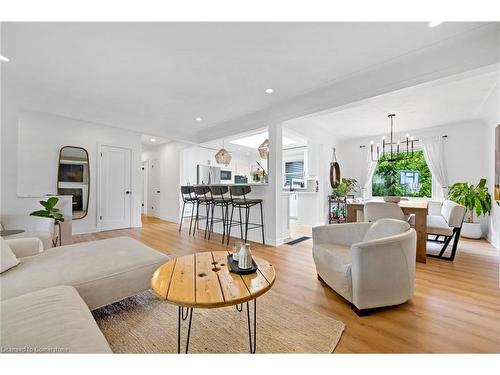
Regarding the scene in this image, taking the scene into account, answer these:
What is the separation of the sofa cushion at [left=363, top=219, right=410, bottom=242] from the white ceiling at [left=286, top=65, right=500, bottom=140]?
163 centimetres

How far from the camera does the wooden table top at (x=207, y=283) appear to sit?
1.12 meters

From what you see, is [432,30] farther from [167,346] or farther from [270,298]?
[167,346]

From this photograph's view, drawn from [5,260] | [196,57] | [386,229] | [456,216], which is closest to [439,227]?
[456,216]

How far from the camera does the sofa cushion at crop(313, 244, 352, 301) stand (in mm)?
1859

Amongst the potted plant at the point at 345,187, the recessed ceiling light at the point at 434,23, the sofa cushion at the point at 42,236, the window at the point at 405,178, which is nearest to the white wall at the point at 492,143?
the window at the point at 405,178

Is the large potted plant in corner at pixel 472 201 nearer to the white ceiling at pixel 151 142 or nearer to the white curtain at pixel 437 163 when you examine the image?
the white curtain at pixel 437 163

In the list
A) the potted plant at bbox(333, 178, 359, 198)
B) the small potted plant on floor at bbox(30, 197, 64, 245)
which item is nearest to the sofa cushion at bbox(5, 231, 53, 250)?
the small potted plant on floor at bbox(30, 197, 64, 245)

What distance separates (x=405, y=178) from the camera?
19.0ft

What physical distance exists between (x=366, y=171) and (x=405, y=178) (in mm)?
967

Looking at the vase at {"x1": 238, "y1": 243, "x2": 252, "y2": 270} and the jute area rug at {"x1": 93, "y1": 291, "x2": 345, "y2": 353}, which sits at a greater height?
the vase at {"x1": 238, "y1": 243, "x2": 252, "y2": 270}

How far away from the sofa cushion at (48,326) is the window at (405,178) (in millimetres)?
6119

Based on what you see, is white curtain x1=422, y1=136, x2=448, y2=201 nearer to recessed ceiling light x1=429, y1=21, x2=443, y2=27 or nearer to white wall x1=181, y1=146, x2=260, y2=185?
recessed ceiling light x1=429, y1=21, x2=443, y2=27

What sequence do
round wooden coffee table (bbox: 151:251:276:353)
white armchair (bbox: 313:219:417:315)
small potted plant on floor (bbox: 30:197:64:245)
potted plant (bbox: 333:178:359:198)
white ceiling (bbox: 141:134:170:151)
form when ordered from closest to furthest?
round wooden coffee table (bbox: 151:251:276:353)
white armchair (bbox: 313:219:417:315)
small potted plant on floor (bbox: 30:197:64:245)
potted plant (bbox: 333:178:359:198)
white ceiling (bbox: 141:134:170:151)
